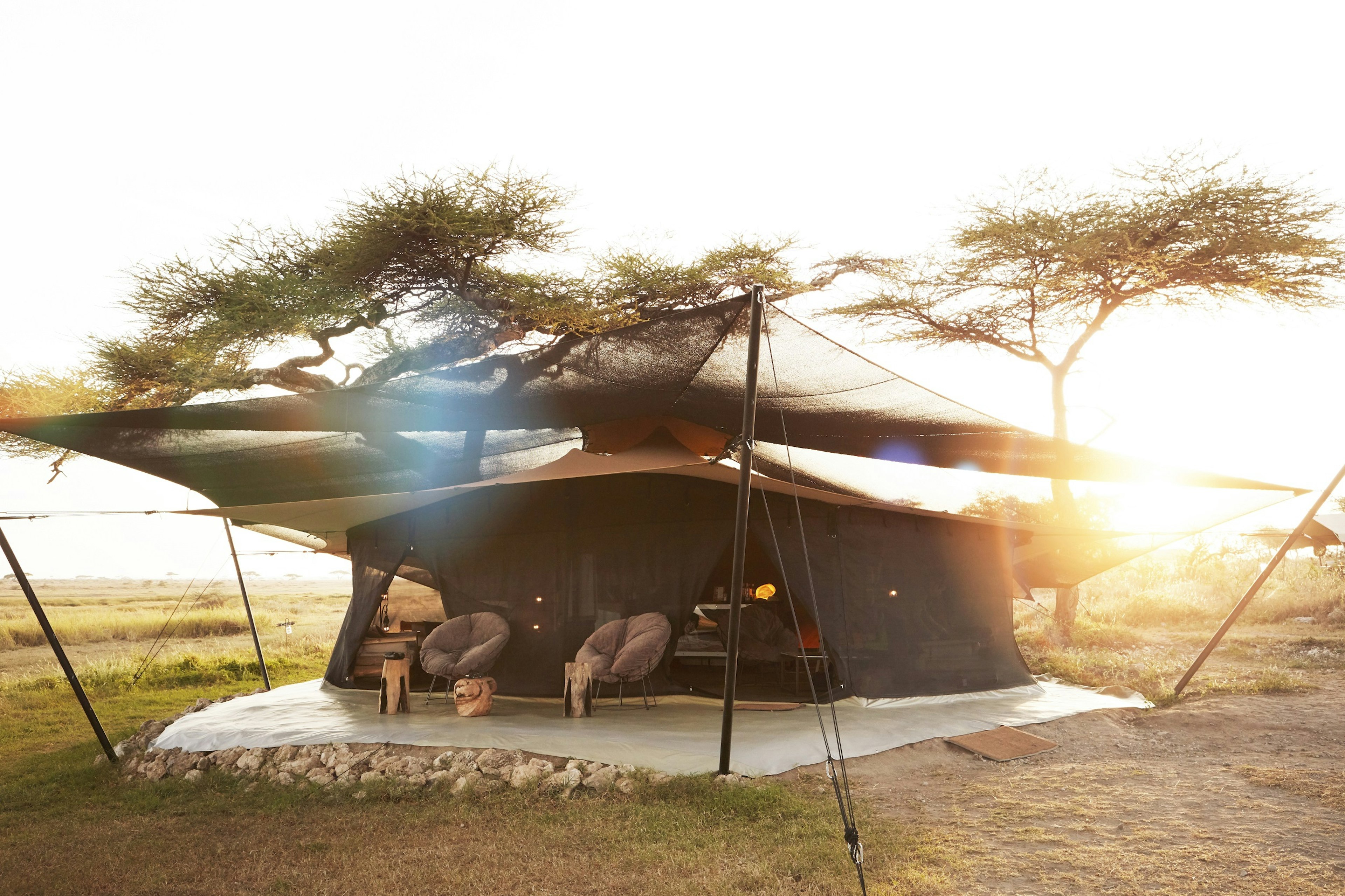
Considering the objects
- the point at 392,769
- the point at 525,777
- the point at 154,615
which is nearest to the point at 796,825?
the point at 525,777

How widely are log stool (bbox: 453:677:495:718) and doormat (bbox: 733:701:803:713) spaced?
5.77ft

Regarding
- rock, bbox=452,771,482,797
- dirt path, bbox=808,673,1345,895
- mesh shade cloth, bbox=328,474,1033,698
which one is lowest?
rock, bbox=452,771,482,797

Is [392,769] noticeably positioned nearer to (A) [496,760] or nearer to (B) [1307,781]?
(A) [496,760]

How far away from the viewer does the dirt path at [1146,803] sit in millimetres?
3168

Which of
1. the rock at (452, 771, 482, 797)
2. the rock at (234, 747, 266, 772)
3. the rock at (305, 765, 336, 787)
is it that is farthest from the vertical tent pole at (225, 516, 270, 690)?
the rock at (452, 771, 482, 797)

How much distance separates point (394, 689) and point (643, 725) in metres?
1.99

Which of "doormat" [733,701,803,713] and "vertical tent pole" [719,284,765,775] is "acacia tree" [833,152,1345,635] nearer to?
"doormat" [733,701,803,713]

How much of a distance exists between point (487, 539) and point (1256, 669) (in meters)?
7.25

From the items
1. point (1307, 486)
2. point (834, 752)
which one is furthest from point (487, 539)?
point (1307, 486)

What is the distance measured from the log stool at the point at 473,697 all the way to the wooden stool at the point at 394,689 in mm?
464

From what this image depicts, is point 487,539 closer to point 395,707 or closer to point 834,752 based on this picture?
point 395,707

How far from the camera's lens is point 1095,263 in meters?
10.5

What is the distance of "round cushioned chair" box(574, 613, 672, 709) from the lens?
6.50 m

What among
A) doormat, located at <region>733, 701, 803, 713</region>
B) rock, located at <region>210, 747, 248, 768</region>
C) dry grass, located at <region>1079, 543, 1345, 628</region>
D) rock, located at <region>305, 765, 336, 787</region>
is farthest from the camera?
dry grass, located at <region>1079, 543, 1345, 628</region>
